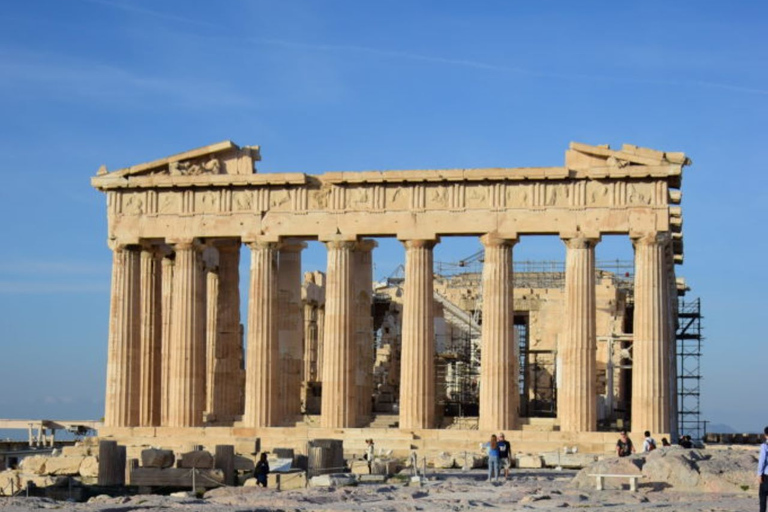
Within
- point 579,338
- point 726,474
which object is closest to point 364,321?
point 579,338

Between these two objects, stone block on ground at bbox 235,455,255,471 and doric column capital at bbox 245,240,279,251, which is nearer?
stone block on ground at bbox 235,455,255,471

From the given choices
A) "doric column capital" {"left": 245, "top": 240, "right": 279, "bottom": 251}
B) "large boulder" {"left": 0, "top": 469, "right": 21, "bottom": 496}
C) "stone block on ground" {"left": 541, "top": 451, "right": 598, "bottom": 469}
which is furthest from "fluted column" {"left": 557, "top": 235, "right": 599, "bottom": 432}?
"large boulder" {"left": 0, "top": 469, "right": 21, "bottom": 496}

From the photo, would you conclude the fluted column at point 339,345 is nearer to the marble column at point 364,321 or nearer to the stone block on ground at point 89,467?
the marble column at point 364,321

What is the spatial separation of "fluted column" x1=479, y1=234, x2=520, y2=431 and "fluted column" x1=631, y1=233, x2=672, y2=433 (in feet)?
14.7

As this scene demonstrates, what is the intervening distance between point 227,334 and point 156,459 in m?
21.1

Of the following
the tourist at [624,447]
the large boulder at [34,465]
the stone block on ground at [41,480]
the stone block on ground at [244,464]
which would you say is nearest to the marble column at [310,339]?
the large boulder at [34,465]

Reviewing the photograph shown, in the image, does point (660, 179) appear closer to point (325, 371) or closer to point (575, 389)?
point (575, 389)

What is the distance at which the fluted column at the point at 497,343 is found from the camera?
5694cm

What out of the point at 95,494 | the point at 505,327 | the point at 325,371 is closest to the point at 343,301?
the point at 325,371

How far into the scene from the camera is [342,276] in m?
59.4

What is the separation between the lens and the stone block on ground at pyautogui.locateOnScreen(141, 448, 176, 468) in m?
42.4

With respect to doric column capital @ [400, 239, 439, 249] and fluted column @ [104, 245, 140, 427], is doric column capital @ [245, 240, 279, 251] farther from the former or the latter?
doric column capital @ [400, 239, 439, 249]

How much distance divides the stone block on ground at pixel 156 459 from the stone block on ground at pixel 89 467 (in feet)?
14.9

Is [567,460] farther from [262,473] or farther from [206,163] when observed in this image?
[206,163]
